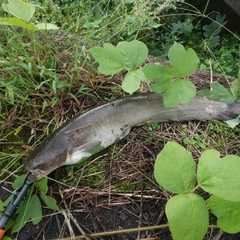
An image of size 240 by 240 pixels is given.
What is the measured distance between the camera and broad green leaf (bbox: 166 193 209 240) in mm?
1279

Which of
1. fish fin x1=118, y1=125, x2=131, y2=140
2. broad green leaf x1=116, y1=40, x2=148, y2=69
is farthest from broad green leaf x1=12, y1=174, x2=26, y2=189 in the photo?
broad green leaf x1=116, y1=40, x2=148, y2=69

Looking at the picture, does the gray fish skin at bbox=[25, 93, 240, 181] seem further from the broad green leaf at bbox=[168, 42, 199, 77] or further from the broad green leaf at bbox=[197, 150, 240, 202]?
the broad green leaf at bbox=[197, 150, 240, 202]

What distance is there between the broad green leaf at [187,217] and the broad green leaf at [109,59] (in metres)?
0.91

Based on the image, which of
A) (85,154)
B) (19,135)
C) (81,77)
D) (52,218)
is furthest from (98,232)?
(81,77)

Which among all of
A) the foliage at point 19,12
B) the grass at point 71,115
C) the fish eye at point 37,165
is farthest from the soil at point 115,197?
the foliage at point 19,12

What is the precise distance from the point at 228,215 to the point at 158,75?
2.85ft

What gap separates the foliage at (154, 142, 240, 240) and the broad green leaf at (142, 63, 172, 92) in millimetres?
629

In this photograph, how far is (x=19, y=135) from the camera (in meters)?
2.12

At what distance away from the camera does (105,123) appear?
Result: 6.91 ft

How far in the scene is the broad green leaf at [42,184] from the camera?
1.82 meters

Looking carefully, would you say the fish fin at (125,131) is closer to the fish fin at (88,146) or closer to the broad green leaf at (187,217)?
the fish fin at (88,146)

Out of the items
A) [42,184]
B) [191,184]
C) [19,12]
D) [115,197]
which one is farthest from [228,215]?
[19,12]

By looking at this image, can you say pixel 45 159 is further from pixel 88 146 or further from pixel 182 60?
pixel 182 60

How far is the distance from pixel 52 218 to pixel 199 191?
842mm
